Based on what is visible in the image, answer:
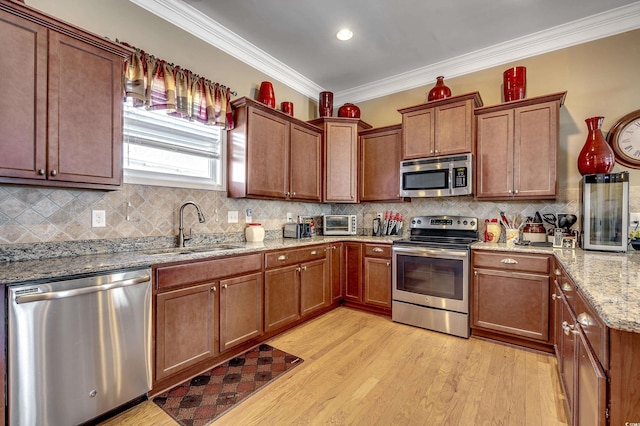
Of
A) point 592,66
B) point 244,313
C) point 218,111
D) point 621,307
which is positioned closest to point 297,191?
point 218,111

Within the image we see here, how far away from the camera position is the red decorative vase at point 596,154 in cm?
240

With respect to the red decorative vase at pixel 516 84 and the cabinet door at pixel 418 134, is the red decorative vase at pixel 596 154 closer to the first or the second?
the red decorative vase at pixel 516 84

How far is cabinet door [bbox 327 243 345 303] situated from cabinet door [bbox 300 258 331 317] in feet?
0.35

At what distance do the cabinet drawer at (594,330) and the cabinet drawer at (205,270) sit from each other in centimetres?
210

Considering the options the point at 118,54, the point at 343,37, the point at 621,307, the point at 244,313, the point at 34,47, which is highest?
the point at 343,37

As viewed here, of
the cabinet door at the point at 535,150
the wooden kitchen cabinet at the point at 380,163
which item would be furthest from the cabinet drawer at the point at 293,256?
the cabinet door at the point at 535,150

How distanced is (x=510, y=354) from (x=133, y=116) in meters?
3.70

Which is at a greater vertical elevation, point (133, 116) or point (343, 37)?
point (343, 37)

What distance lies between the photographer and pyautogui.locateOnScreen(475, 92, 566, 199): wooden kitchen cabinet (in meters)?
2.75

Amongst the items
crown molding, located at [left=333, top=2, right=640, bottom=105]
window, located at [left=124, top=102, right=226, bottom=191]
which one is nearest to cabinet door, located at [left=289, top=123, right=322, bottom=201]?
window, located at [left=124, top=102, right=226, bottom=191]

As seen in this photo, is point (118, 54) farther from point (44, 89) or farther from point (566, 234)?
point (566, 234)

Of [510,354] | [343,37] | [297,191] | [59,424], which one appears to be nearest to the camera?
[59,424]

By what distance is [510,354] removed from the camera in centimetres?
252

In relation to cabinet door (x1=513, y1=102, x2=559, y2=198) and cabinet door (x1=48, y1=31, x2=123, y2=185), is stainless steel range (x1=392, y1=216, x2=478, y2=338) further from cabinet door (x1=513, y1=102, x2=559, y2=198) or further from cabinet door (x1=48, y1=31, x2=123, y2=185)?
cabinet door (x1=48, y1=31, x2=123, y2=185)
